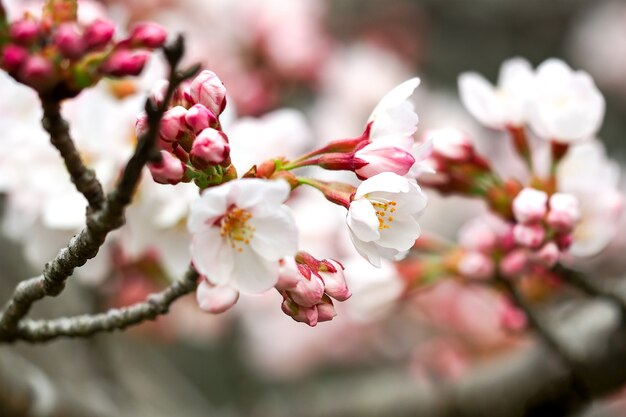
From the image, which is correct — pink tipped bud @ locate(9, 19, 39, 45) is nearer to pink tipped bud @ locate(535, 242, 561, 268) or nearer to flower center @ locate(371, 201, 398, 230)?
flower center @ locate(371, 201, 398, 230)

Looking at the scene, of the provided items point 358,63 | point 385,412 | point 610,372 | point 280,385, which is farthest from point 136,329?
point 610,372

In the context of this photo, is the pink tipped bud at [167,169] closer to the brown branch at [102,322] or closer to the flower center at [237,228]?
the flower center at [237,228]

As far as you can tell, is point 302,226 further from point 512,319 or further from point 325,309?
point 325,309

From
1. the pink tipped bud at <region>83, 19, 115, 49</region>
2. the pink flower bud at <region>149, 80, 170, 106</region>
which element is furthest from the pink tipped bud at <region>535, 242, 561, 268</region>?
the pink tipped bud at <region>83, 19, 115, 49</region>

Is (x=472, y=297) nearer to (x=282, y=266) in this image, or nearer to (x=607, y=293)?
(x=607, y=293)

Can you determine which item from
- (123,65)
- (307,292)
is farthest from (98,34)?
(307,292)

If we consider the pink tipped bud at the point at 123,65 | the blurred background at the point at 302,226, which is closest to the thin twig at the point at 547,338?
the blurred background at the point at 302,226
